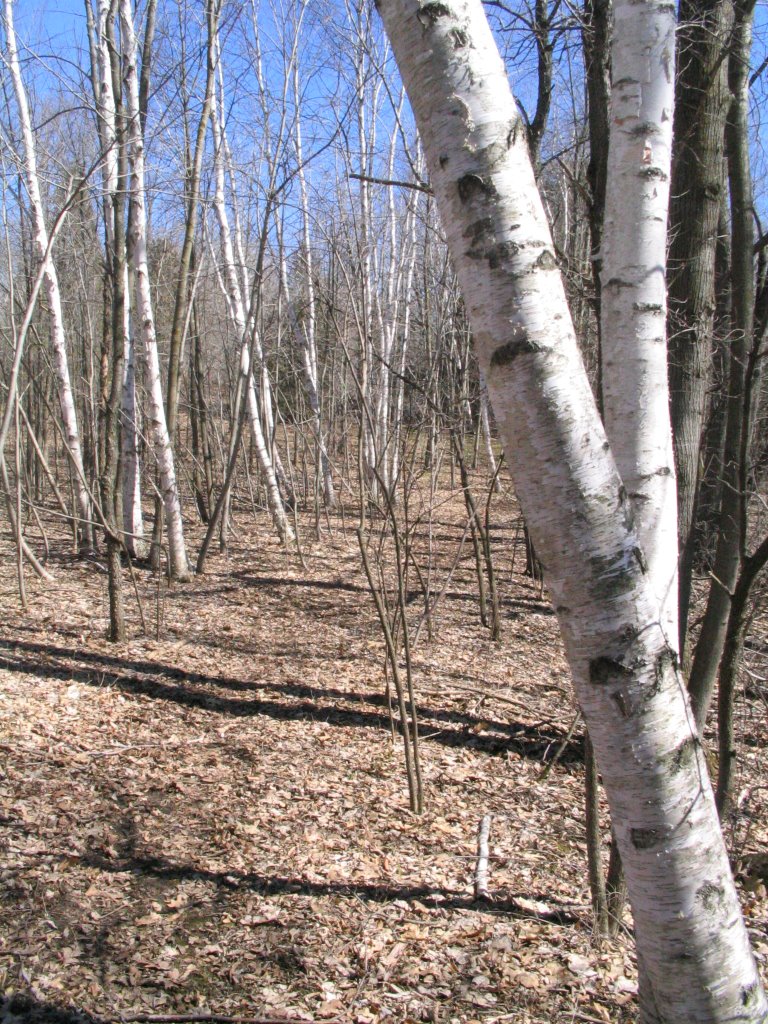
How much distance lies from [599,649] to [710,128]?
2932 mm

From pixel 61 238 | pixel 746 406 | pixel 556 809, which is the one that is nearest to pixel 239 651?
pixel 556 809

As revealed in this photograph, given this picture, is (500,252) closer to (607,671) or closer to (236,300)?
(607,671)

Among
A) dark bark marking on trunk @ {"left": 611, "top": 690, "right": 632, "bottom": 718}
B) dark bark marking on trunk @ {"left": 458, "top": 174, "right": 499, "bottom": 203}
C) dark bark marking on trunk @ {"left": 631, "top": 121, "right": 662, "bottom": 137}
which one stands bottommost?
dark bark marking on trunk @ {"left": 611, "top": 690, "right": 632, "bottom": 718}

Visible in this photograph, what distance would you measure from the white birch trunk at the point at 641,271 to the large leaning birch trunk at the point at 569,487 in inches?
22.2

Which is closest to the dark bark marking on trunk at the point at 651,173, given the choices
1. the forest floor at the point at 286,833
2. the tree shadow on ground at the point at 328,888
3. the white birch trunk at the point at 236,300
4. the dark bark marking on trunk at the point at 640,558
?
the dark bark marking on trunk at the point at 640,558

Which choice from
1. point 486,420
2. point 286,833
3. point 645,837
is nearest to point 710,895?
point 645,837

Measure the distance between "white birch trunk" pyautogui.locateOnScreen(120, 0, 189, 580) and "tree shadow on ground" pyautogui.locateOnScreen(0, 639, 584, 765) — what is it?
7.35 feet

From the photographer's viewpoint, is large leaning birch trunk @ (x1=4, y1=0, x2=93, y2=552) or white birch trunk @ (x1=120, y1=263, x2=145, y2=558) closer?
large leaning birch trunk @ (x1=4, y1=0, x2=93, y2=552)

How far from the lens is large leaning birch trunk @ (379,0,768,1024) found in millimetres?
1295

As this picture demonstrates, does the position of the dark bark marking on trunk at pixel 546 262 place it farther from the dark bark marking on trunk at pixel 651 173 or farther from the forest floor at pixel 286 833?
the forest floor at pixel 286 833

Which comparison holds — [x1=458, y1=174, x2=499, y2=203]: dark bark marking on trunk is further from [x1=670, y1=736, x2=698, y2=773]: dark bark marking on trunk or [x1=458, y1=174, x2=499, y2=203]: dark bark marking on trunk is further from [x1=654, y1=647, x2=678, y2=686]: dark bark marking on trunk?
[x1=670, y1=736, x2=698, y2=773]: dark bark marking on trunk

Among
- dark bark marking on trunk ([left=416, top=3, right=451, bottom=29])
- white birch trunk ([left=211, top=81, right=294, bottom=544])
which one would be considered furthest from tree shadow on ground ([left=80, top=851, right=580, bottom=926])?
white birch trunk ([left=211, top=81, right=294, bottom=544])

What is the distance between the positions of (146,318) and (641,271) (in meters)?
6.00

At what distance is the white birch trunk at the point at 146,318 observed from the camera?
Result: 655 centimetres
